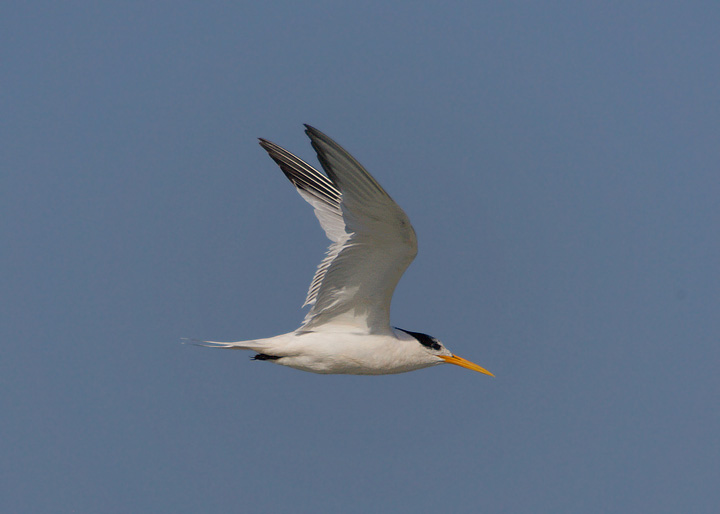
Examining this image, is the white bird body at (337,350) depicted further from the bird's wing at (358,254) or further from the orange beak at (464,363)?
the orange beak at (464,363)

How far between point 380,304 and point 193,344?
1.97m

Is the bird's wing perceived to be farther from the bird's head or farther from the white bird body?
the bird's head

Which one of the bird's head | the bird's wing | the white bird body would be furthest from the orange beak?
the bird's wing

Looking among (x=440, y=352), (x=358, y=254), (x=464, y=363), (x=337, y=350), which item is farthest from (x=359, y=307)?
(x=464, y=363)

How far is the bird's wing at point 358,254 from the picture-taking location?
6695 mm

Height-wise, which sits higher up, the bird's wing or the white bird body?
the bird's wing

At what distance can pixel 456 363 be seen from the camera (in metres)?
9.11

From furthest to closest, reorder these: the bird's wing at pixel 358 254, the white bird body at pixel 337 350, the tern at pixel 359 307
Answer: the white bird body at pixel 337 350 < the tern at pixel 359 307 < the bird's wing at pixel 358 254

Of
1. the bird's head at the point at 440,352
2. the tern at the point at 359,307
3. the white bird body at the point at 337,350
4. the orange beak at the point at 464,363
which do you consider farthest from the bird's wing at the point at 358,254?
the orange beak at the point at 464,363

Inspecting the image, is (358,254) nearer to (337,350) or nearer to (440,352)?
(337,350)

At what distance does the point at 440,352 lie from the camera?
8.93 metres

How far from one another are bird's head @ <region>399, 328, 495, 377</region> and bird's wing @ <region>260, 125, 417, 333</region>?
55 cm

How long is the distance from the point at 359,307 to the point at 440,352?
1.22m

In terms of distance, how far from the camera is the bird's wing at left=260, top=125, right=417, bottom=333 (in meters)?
6.70
